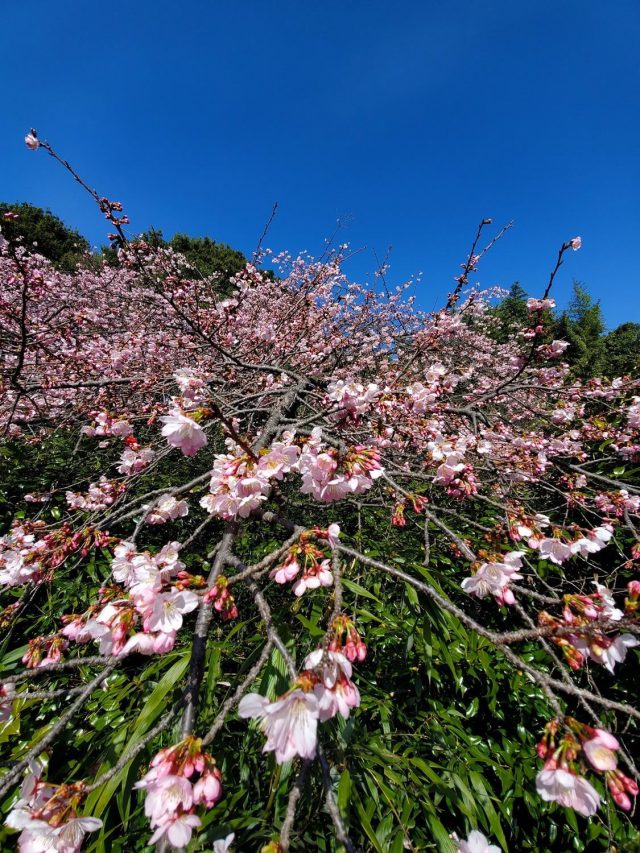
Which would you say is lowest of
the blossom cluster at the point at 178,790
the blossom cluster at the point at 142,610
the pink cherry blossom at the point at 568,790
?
the blossom cluster at the point at 178,790

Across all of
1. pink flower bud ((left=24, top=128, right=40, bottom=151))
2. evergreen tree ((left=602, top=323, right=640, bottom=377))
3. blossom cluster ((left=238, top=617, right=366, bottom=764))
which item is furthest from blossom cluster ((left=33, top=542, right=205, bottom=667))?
evergreen tree ((left=602, top=323, right=640, bottom=377))

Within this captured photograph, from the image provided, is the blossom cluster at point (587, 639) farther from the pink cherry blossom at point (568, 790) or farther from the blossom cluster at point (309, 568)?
the blossom cluster at point (309, 568)

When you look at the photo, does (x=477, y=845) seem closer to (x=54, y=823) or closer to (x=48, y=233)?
(x=54, y=823)

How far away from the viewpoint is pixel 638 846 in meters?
1.10

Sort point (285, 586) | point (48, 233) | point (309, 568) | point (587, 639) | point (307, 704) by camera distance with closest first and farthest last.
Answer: point (307, 704) → point (587, 639) → point (309, 568) → point (285, 586) → point (48, 233)

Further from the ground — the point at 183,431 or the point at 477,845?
the point at 183,431

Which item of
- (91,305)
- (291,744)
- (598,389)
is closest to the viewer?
(291,744)

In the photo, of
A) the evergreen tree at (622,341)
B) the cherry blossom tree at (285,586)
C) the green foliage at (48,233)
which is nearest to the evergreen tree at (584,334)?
the evergreen tree at (622,341)

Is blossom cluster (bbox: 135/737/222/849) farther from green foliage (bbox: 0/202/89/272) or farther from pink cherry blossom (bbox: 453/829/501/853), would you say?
green foliage (bbox: 0/202/89/272)

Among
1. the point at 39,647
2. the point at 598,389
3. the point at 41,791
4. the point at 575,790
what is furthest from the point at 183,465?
the point at 598,389

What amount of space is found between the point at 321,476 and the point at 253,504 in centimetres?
30

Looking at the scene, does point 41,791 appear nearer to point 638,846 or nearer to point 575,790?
point 575,790

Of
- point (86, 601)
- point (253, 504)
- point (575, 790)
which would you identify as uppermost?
point (253, 504)

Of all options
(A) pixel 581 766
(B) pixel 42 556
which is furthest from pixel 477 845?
(B) pixel 42 556
